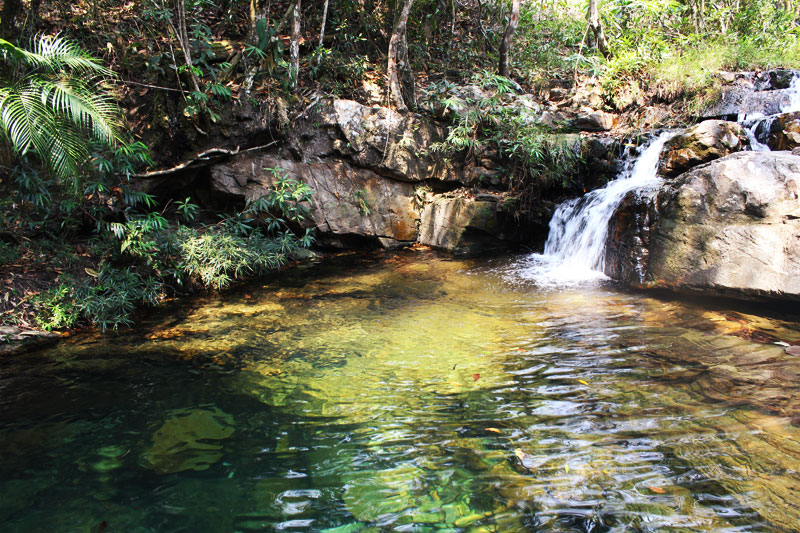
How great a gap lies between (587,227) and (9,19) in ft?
31.0

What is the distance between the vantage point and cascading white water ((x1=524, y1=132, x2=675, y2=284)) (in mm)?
6074

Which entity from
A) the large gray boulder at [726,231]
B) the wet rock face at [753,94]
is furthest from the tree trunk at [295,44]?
the wet rock face at [753,94]

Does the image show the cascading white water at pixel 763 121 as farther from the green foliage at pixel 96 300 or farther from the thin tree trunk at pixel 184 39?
the green foliage at pixel 96 300

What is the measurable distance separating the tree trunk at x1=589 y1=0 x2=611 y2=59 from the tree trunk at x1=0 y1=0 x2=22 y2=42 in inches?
407

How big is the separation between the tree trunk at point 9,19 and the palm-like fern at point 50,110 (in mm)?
3104

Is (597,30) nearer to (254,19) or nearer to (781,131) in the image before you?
(781,131)

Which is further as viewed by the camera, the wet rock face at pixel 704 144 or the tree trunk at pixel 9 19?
the tree trunk at pixel 9 19

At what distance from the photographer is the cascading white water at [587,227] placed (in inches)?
239

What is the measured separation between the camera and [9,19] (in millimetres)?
6832

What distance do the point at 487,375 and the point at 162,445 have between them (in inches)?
86.7

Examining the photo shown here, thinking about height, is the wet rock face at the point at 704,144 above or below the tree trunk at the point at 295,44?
below

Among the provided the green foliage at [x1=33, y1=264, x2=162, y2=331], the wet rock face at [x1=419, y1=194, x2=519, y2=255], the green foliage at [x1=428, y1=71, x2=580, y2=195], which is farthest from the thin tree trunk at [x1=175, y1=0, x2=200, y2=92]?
the wet rock face at [x1=419, y1=194, x2=519, y2=255]

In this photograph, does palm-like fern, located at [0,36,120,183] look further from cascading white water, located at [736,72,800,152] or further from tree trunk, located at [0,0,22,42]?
cascading white water, located at [736,72,800,152]

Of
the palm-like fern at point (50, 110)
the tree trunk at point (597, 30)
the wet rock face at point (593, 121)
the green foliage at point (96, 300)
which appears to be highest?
the tree trunk at point (597, 30)
